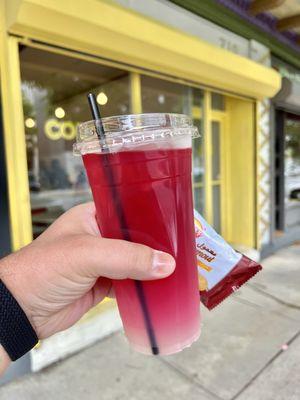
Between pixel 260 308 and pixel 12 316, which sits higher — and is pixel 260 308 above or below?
below

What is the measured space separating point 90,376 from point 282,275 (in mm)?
3285

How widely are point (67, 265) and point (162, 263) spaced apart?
0.96 feet

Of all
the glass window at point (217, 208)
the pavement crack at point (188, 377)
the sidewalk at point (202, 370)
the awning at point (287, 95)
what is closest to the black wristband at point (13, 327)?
the sidewalk at point (202, 370)

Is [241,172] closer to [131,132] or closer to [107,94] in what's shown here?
[107,94]

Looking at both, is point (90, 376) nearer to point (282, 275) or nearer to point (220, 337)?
point (220, 337)

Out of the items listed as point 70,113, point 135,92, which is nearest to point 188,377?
point 135,92

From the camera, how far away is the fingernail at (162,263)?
36.4 inches

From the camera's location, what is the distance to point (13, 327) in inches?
41.9

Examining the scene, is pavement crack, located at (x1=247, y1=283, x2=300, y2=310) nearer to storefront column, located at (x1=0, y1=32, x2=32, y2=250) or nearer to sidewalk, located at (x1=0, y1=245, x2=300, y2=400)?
sidewalk, located at (x1=0, y1=245, x2=300, y2=400)

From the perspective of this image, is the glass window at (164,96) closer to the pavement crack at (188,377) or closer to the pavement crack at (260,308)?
the pavement crack at (260,308)

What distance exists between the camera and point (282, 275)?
5059mm

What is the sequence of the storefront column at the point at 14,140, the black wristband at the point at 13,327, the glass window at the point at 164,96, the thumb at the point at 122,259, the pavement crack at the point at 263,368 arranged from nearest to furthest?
1. the thumb at the point at 122,259
2. the black wristband at the point at 13,327
3. the pavement crack at the point at 263,368
4. the storefront column at the point at 14,140
5. the glass window at the point at 164,96

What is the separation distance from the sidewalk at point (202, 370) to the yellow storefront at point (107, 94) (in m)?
1.19

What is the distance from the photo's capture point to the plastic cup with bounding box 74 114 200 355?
0.92 metres
